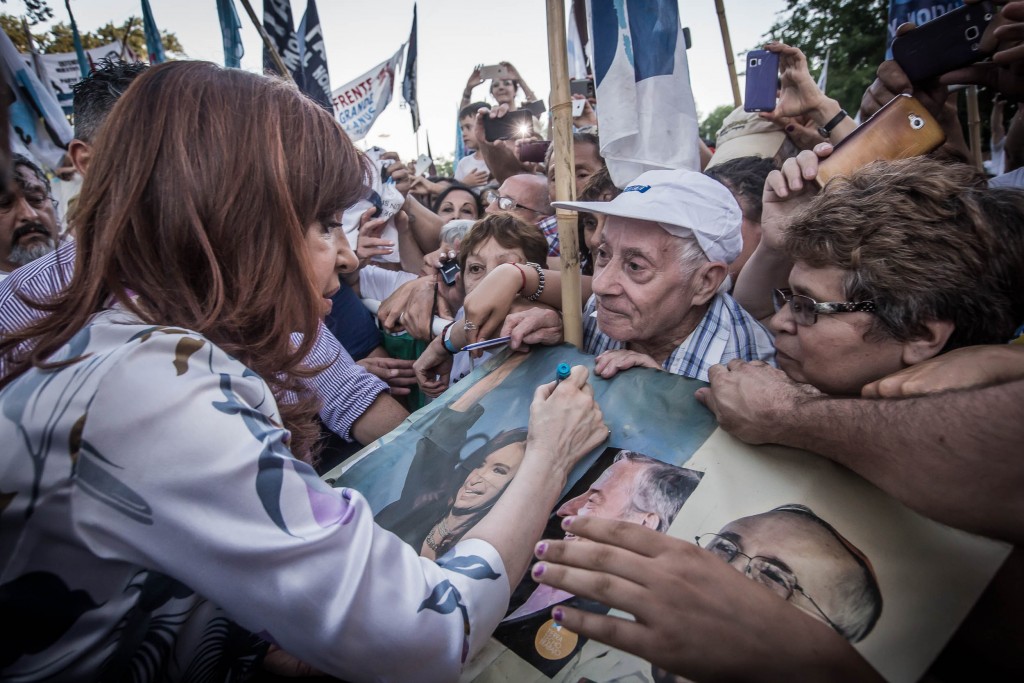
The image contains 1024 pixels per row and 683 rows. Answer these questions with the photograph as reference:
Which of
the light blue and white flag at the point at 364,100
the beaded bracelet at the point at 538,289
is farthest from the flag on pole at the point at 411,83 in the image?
the beaded bracelet at the point at 538,289

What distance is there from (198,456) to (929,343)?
1730 millimetres

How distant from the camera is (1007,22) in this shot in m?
1.98

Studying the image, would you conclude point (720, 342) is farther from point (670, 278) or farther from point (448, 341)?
point (448, 341)

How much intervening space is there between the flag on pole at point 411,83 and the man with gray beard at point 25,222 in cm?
575

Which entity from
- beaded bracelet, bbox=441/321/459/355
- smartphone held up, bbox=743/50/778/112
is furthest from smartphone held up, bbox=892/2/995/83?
beaded bracelet, bbox=441/321/459/355

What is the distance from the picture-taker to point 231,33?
6875 mm

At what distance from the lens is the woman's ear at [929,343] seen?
1.44 metres

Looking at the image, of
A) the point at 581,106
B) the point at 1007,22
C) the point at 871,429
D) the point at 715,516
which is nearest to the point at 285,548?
the point at 715,516

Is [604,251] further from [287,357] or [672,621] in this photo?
[672,621]

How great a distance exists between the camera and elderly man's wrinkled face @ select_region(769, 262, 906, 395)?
1.53m

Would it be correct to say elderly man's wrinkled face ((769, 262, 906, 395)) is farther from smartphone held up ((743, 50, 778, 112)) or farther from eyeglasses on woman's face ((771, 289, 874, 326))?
smartphone held up ((743, 50, 778, 112))

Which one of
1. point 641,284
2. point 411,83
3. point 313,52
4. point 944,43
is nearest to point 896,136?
point 944,43

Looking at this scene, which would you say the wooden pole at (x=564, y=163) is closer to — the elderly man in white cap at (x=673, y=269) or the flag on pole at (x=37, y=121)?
the elderly man in white cap at (x=673, y=269)

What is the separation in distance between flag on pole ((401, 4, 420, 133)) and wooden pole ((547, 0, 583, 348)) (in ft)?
24.4
